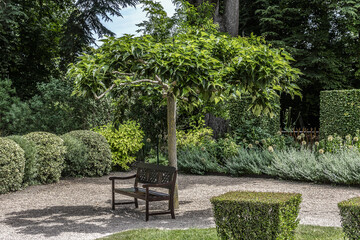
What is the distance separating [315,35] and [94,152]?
1183 cm

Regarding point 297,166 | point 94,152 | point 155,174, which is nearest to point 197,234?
point 155,174

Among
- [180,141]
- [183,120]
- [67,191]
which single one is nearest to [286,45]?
[183,120]

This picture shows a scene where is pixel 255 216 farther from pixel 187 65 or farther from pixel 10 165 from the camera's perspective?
pixel 10 165

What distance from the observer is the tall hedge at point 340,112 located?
37.2 feet

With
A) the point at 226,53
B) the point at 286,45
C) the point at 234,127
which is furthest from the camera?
the point at 286,45

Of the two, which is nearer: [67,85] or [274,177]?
[274,177]

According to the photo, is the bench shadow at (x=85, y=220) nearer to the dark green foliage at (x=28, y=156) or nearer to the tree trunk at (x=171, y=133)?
the tree trunk at (x=171, y=133)

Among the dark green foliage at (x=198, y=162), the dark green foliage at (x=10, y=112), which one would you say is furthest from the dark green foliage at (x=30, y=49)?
the dark green foliage at (x=198, y=162)

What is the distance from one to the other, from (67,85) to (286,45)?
994 cm

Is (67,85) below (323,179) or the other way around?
the other way around

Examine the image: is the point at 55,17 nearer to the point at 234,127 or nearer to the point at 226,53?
the point at 234,127

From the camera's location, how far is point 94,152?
10352mm

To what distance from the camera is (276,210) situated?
11.8 ft

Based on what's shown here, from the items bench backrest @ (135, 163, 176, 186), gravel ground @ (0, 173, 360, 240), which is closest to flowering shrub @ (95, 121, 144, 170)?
gravel ground @ (0, 173, 360, 240)
